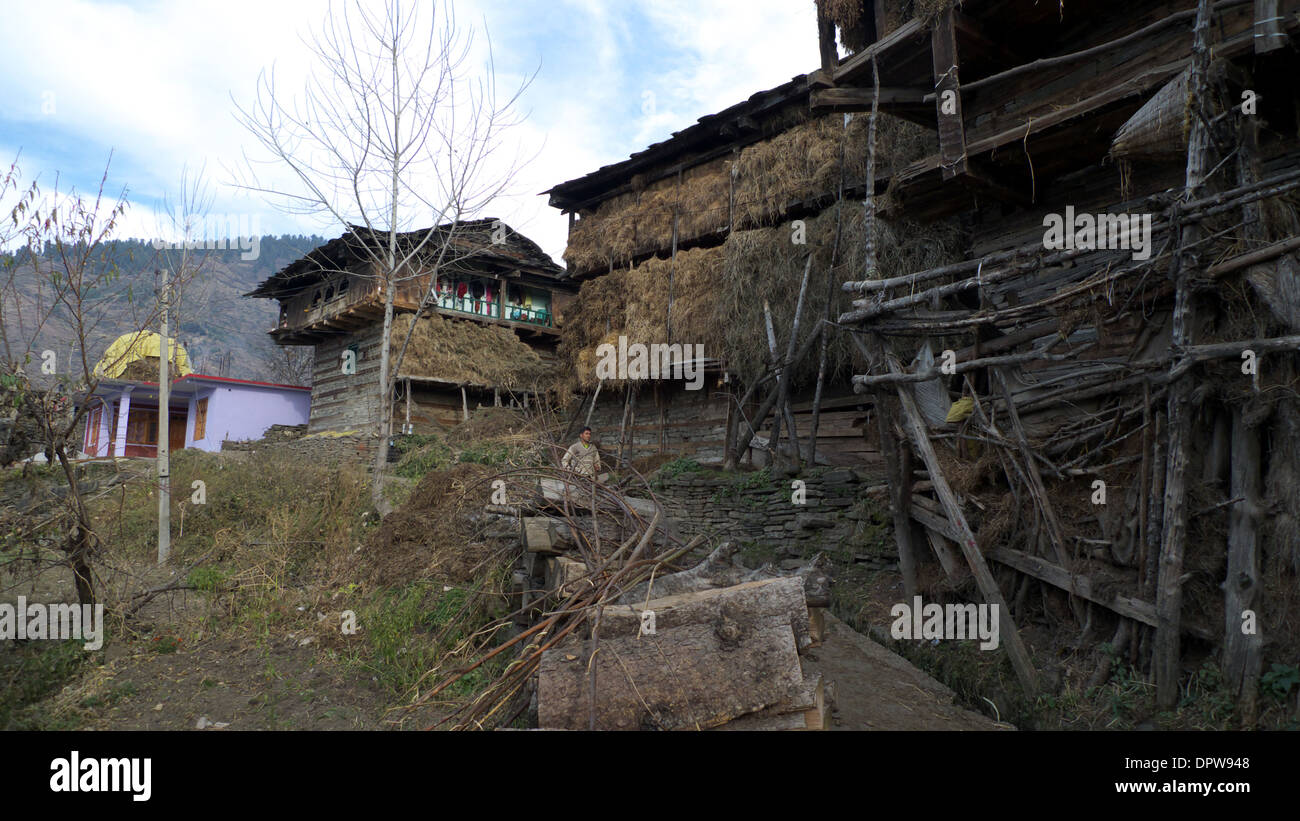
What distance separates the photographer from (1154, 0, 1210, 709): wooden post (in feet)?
16.7

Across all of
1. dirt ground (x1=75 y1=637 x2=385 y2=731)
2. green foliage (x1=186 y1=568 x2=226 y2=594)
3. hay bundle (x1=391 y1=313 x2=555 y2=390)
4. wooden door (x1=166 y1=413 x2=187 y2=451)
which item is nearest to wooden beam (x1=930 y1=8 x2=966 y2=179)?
dirt ground (x1=75 y1=637 x2=385 y2=731)

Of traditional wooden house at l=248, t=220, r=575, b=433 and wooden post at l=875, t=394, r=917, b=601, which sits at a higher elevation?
traditional wooden house at l=248, t=220, r=575, b=433

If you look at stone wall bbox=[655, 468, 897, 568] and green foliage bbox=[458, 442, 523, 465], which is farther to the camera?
green foliage bbox=[458, 442, 523, 465]

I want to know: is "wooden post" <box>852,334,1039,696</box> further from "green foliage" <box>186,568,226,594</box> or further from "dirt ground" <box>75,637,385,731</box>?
"green foliage" <box>186,568,226,594</box>

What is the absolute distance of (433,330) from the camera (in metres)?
21.3

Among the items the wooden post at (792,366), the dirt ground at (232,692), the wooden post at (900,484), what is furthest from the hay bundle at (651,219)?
the dirt ground at (232,692)

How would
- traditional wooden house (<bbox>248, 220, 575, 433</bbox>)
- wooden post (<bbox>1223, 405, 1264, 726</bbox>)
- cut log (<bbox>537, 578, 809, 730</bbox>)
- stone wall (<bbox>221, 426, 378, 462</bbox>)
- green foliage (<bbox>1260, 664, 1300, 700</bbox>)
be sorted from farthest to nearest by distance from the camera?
1. traditional wooden house (<bbox>248, 220, 575, 433</bbox>)
2. stone wall (<bbox>221, 426, 378, 462</bbox>)
3. wooden post (<bbox>1223, 405, 1264, 726</bbox>)
4. green foliage (<bbox>1260, 664, 1300, 700</bbox>)
5. cut log (<bbox>537, 578, 809, 730</bbox>)

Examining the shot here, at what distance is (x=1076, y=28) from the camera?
28.0 ft

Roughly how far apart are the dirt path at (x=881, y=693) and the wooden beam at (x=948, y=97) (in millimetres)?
5952

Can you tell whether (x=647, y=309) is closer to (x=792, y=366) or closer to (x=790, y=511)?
(x=792, y=366)

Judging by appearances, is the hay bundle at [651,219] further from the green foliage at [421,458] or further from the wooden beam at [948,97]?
the wooden beam at [948,97]

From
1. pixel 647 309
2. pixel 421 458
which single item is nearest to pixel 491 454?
pixel 421 458

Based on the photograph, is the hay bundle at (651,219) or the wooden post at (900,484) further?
the hay bundle at (651,219)

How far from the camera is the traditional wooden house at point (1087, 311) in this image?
5.09 meters
